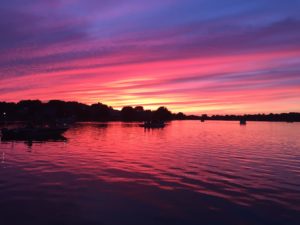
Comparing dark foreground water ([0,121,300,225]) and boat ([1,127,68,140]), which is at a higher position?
boat ([1,127,68,140])

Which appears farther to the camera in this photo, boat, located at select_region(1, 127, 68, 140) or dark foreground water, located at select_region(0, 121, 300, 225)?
boat, located at select_region(1, 127, 68, 140)

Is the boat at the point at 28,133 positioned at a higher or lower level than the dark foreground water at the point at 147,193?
higher

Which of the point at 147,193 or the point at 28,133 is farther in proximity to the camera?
the point at 28,133

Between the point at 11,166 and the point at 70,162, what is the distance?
640 cm

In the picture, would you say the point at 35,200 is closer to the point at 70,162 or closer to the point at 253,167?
the point at 70,162

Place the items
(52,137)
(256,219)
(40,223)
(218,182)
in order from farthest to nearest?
(52,137)
(218,182)
(256,219)
(40,223)

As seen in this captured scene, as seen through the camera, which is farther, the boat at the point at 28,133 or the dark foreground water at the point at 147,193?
the boat at the point at 28,133

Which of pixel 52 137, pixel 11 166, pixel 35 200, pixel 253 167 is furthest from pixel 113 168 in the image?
pixel 52 137

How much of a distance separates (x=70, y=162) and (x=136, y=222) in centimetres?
2159

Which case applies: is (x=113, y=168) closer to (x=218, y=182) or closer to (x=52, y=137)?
(x=218, y=182)

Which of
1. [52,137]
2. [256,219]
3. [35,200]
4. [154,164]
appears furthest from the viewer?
[52,137]

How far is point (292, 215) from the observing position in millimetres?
16688

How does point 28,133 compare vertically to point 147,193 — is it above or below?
above

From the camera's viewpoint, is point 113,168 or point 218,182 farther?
point 113,168
